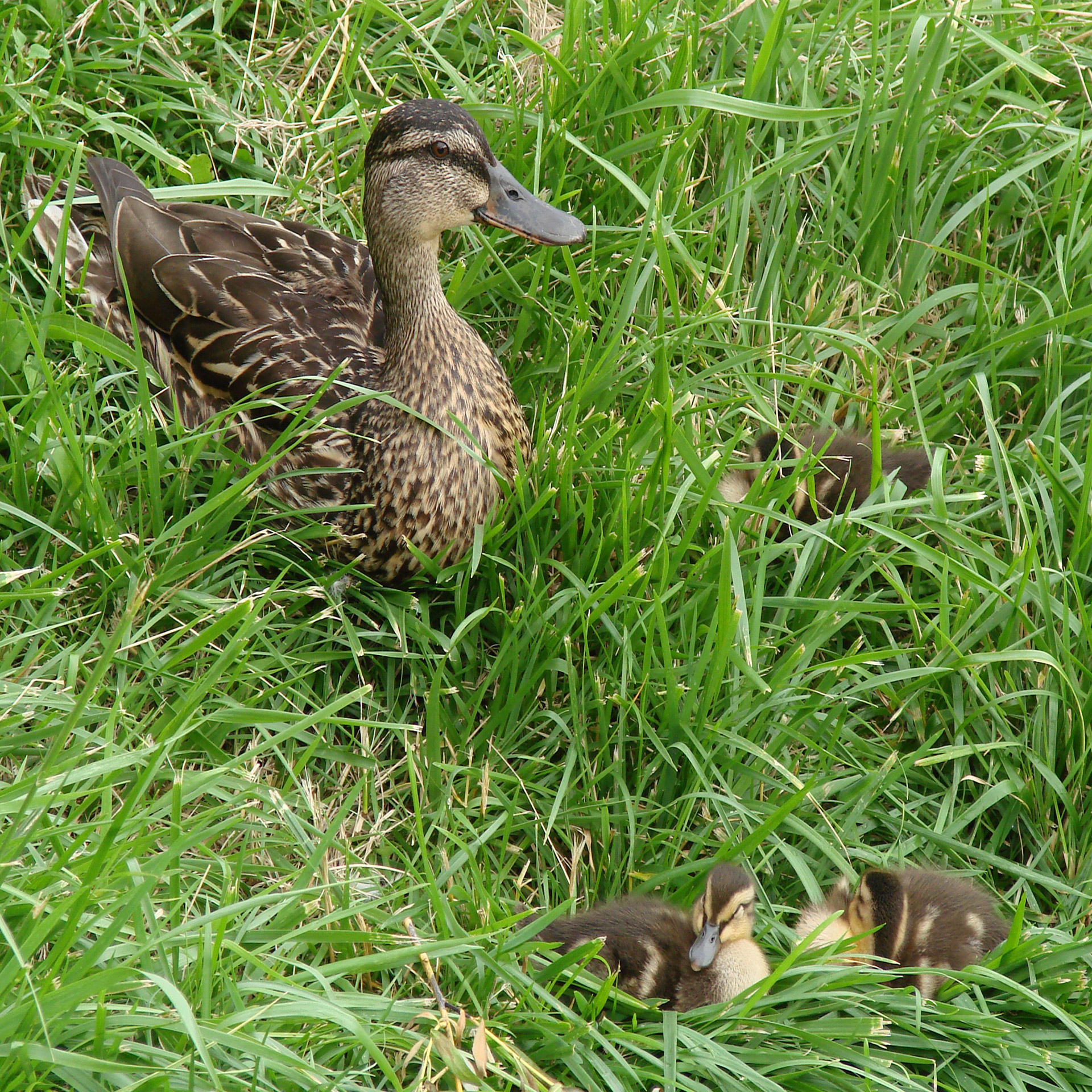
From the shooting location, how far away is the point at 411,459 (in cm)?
266

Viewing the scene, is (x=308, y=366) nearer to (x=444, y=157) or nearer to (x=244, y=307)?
(x=244, y=307)

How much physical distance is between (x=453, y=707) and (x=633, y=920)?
0.64m

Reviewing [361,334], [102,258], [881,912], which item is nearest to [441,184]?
[361,334]

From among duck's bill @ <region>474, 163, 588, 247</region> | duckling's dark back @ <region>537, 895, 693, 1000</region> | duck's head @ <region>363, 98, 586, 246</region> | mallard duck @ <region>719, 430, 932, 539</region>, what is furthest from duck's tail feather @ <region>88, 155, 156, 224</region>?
duckling's dark back @ <region>537, 895, 693, 1000</region>

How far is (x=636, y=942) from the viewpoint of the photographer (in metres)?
2.20

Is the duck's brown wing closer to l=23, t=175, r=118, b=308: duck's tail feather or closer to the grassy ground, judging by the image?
l=23, t=175, r=118, b=308: duck's tail feather

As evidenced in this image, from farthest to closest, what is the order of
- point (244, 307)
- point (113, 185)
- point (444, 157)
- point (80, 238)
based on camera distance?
point (80, 238)
point (113, 185)
point (244, 307)
point (444, 157)

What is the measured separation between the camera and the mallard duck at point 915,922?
2229 mm

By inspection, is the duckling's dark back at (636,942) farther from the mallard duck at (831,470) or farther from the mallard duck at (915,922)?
the mallard duck at (831,470)

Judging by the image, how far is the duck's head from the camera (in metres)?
2.56

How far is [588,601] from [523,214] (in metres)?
0.86

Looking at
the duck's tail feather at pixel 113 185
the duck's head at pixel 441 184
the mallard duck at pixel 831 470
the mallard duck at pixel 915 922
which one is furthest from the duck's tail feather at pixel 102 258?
the mallard duck at pixel 915 922

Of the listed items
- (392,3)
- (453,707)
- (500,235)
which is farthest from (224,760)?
(392,3)

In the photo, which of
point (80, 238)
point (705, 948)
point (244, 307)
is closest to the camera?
point (705, 948)
